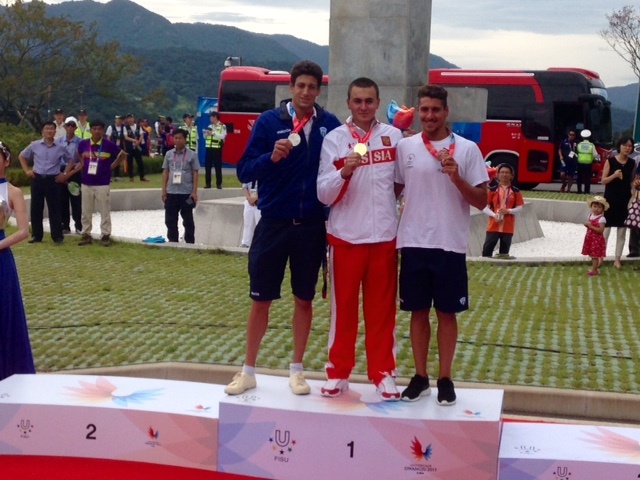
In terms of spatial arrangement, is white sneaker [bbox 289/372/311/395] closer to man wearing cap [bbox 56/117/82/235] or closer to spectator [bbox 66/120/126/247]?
spectator [bbox 66/120/126/247]

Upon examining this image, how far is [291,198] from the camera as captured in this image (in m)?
5.83

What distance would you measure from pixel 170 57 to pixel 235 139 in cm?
6817

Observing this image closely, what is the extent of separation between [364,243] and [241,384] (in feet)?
3.39

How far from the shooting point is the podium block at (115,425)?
5.64m

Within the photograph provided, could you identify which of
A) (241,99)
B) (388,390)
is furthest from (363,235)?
(241,99)

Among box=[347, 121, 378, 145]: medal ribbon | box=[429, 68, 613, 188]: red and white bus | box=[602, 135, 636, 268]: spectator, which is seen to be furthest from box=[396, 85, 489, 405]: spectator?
box=[429, 68, 613, 188]: red and white bus

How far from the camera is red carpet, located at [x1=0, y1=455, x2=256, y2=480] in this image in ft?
18.5

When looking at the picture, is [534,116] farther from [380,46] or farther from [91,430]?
[91,430]

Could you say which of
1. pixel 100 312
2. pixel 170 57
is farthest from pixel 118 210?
pixel 170 57

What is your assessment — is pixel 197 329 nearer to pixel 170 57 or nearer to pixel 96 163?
pixel 96 163

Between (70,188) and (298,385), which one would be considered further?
(70,188)

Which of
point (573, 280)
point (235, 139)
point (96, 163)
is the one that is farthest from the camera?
point (235, 139)

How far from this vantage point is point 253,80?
3250cm

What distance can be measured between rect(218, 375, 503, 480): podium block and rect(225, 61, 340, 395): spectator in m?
0.29
